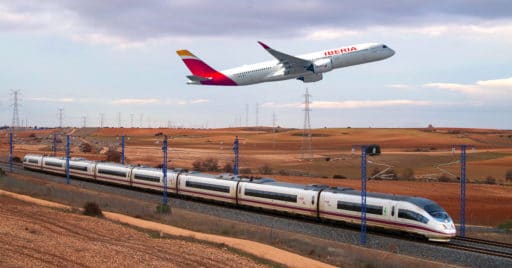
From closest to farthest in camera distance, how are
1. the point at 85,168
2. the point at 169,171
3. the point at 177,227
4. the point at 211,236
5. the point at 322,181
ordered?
1. the point at 211,236
2. the point at 177,227
3. the point at 169,171
4. the point at 85,168
5. the point at 322,181

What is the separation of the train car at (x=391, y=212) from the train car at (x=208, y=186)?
8.63 metres

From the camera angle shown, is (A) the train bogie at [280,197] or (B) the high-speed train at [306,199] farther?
(A) the train bogie at [280,197]

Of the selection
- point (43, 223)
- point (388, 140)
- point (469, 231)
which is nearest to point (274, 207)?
point (469, 231)

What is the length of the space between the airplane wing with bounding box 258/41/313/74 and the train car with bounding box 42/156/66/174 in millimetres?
25649

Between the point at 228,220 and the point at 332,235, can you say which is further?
the point at 228,220

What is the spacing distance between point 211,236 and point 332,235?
23.4 ft

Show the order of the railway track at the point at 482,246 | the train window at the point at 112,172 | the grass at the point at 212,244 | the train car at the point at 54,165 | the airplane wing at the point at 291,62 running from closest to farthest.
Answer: the grass at the point at 212,244
the railway track at the point at 482,246
the train window at the point at 112,172
the airplane wing at the point at 291,62
the train car at the point at 54,165

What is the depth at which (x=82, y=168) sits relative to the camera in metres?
58.8

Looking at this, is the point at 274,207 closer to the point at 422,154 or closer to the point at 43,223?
the point at 43,223

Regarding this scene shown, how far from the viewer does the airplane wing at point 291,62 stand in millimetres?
54344

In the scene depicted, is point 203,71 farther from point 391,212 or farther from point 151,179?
point 391,212

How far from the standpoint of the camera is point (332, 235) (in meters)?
30.0

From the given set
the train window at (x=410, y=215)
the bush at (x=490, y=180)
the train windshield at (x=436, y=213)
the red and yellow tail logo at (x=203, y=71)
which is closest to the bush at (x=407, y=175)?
the bush at (x=490, y=180)

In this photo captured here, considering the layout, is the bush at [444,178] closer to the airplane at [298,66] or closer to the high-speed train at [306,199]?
the airplane at [298,66]
